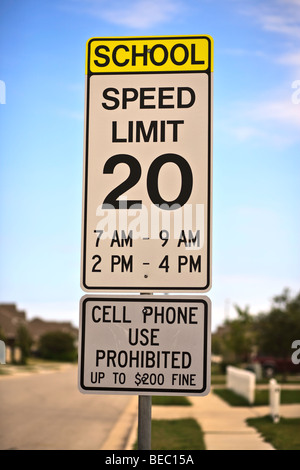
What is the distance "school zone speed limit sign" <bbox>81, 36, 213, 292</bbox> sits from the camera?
285 cm

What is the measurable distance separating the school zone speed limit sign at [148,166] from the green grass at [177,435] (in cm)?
883

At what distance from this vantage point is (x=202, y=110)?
296 centimetres

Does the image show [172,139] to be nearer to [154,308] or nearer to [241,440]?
[154,308]

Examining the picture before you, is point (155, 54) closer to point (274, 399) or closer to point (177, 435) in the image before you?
point (177, 435)

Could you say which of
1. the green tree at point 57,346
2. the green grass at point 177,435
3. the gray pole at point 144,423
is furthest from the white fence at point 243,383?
the green tree at point 57,346

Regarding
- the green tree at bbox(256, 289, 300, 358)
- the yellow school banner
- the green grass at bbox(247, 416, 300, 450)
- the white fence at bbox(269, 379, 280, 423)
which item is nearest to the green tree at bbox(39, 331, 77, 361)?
the green tree at bbox(256, 289, 300, 358)

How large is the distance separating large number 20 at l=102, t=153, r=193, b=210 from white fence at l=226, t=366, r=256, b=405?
18.6 m

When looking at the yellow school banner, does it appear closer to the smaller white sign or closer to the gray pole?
the smaller white sign

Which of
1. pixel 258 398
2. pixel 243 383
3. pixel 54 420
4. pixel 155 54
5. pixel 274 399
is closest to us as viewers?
pixel 155 54

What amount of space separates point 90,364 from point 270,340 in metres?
36.4

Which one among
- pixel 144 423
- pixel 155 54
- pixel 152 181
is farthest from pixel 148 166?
pixel 144 423

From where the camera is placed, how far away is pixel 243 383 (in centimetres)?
2298

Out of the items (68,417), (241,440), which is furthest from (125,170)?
(68,417)

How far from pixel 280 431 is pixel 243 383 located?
939 cm
